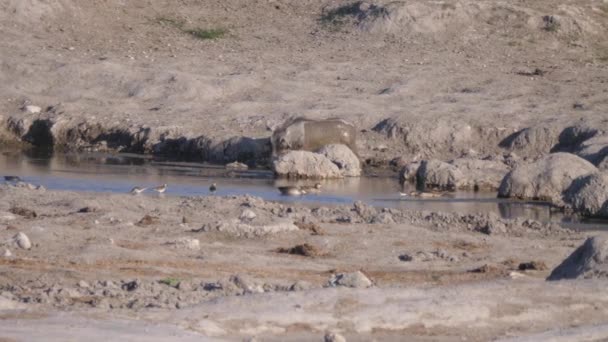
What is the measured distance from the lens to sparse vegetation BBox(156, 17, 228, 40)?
2675 cm

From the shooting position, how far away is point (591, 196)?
609 inches

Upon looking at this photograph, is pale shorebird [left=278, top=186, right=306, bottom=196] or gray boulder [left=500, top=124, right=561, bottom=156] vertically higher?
gray boulder [left=500, top=124, right=561, bottom=156]

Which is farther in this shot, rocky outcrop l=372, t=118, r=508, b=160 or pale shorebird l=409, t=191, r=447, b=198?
rocky outcrop l=372, t=118, r=508, b=160

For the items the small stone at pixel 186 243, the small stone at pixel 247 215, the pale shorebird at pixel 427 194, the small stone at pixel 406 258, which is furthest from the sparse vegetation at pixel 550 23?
the small stone at pixel 186 243

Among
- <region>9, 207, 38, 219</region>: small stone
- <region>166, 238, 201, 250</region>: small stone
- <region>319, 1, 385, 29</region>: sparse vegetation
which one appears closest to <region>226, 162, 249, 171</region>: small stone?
<region>9, 207, 38, 219</region>: small stone

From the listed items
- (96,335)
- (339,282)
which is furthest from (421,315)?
(96,335)

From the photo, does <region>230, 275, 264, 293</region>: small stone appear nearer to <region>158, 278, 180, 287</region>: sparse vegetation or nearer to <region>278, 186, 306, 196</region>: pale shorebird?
<region>158, 278, 180, 287</region>: sparse vegetation

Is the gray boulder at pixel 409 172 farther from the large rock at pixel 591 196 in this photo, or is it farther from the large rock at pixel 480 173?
the large rock at pixel 591 196

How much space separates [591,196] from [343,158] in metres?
4.78

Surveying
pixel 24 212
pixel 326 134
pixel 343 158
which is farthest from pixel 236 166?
pixel 24 212

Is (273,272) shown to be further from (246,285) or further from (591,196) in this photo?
(591,196)

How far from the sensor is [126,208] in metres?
13.8

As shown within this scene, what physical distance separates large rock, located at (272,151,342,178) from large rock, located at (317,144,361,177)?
262 mm

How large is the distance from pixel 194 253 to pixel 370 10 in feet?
54.9
